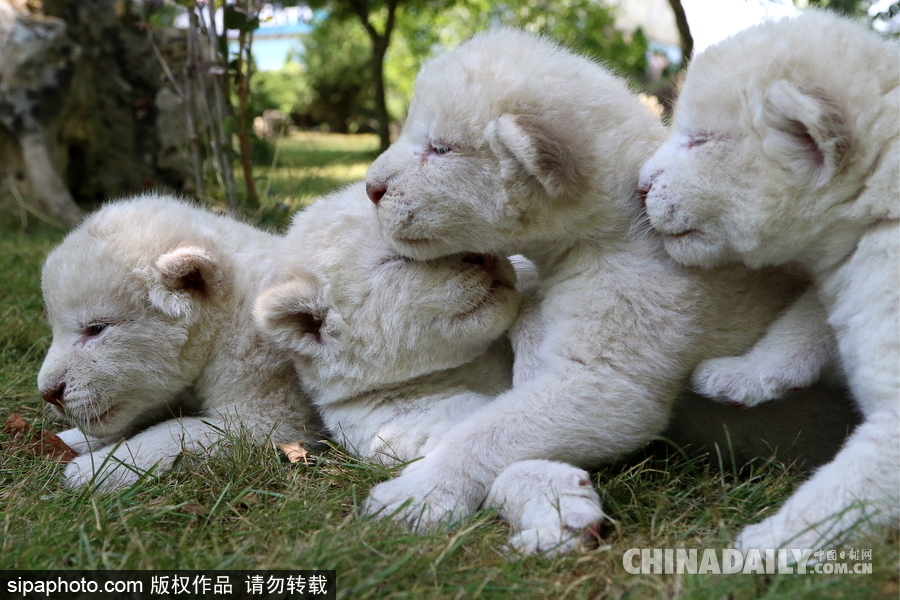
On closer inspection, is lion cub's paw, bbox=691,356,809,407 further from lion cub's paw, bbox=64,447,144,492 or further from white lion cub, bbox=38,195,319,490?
lion cub's paw, bbox=64,447,144,492

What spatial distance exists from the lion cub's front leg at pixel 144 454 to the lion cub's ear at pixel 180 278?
57 centimetres

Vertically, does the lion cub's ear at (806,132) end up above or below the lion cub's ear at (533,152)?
above

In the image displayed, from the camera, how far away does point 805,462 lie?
149 inches

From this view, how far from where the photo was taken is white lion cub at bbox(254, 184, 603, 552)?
3.88m

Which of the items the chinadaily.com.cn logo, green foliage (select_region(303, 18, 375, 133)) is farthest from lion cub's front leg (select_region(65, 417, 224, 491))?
green foliage (select_region(303, 18, 375, 133))

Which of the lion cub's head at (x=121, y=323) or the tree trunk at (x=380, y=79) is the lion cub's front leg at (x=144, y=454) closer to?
the lion cub's head at (x=121, y=323)

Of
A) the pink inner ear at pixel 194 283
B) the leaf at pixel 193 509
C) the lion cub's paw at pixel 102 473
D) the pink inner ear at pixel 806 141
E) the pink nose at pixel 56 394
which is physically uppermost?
the pink inner ear at pixel 806 141

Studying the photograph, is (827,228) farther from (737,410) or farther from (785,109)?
(737,410)

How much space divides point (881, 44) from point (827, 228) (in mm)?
843

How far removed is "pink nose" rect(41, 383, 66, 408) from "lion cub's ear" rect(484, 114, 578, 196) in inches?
97.6

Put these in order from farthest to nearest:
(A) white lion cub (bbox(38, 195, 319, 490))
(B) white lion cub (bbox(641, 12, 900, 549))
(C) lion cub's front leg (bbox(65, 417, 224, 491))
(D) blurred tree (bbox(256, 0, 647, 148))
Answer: (D) blurred tree (bbox(256, 0, 647, 148)) < (A) white lion cub (bbox(38, 195, 319, 490)) < (C) lion cub's front leg (bbox(65, 417, 224, 491)) < (B) white lion cub (bbox(641, 12, 900, 549))

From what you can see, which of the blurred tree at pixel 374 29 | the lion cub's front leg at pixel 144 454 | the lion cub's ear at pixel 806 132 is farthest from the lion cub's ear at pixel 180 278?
the blurred tree at pixel 374 29

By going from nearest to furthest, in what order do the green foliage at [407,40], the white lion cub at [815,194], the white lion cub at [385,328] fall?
the white lion cub at [815,194] → the white lion cub at [385,328] → the green foliage at [407,40]

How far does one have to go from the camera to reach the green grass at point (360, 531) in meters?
2.69
